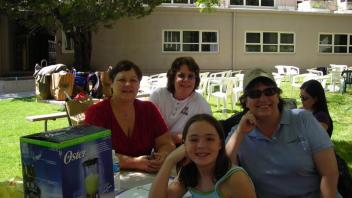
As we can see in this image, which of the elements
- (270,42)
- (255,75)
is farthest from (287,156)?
(270,42)

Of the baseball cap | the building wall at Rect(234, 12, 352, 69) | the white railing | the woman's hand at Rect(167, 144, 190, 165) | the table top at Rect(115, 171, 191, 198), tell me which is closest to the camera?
the woman's hand at Rect(167, 144, 190, 165)

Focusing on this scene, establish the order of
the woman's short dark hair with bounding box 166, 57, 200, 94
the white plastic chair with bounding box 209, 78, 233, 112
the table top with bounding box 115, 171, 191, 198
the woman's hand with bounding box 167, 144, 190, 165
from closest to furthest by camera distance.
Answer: the woman's hand with bounding box 167, 144, 190, 165 < the table top with bounding box 115, 171, 191, 198 < the woman's short dark hair with bounding box 166, 57, 200, 94 < the white plastic chair with bounding box 209, 78, 233, 112

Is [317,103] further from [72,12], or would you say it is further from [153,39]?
[153,39]

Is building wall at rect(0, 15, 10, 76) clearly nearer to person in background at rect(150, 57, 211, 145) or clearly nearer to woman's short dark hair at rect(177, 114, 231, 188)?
person in background at rect(150, 57, 211, 145)

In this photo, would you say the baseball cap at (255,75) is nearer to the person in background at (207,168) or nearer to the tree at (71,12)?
the person in background at (207,168)

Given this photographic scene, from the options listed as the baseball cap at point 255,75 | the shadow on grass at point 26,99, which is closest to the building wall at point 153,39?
the shadow on grass at point 26,99

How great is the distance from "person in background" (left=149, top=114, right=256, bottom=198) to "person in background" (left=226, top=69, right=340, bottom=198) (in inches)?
14.5

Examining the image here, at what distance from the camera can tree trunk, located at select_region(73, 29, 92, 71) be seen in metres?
21.2

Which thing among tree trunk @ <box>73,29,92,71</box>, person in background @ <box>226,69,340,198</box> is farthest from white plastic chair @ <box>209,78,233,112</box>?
tree trunk @ <box>73,29,92,71</box>

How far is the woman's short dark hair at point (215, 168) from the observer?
2.07m

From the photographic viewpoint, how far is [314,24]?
83.5 ft

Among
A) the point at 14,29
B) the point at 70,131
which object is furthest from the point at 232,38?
the point at 70,131

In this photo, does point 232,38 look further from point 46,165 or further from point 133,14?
point 46,165

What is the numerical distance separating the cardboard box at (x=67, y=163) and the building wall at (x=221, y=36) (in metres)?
21.7
